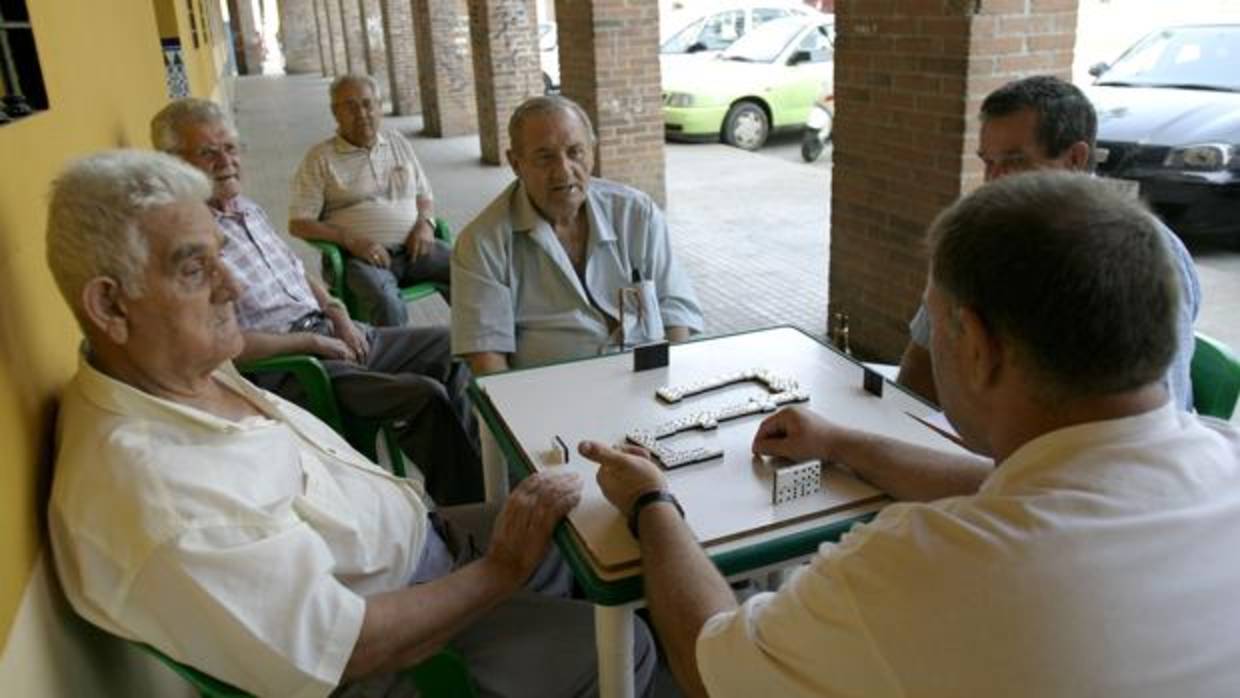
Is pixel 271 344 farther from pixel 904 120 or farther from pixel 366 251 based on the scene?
pixel 904 120

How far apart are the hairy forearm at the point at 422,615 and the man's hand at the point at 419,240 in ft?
8.79

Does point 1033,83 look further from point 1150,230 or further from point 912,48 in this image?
point 912,48

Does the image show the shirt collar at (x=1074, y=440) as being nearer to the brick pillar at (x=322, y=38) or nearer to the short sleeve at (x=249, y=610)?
the short sleeve at (x=249, y=610)

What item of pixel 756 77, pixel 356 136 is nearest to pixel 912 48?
pixel 356 136

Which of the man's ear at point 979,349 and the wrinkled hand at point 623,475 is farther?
the wrinkled hand at point 623,475

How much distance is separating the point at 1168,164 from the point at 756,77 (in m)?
4.96

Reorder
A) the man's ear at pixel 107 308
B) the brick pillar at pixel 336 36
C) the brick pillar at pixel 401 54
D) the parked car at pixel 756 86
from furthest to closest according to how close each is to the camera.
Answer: the brick pillar at pixel 336 36 < the brick pillar at pixel 401 54 < the parked car at pixel 756 86 < the man's ear at pixel 107 308

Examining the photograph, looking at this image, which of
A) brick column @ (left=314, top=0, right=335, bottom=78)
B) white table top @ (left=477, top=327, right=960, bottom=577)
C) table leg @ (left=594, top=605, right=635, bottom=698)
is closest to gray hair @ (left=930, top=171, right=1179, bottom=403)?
white table top @ (left=477, top=327, right=960, bottom=577)

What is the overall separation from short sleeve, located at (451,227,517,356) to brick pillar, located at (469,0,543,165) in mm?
6803

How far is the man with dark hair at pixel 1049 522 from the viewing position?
2.93 feet

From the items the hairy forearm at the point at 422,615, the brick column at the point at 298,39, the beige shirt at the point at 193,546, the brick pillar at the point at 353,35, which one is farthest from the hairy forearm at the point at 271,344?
the brick column at the point at 298,39

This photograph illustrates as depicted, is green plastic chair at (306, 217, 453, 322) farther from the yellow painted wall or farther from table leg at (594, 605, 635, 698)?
table leg at (594, 605, 635, 698)

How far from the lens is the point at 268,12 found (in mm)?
38156

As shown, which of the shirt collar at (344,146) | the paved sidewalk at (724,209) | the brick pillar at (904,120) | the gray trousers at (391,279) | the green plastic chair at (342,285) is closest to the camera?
the brick pillar at (904,120)
